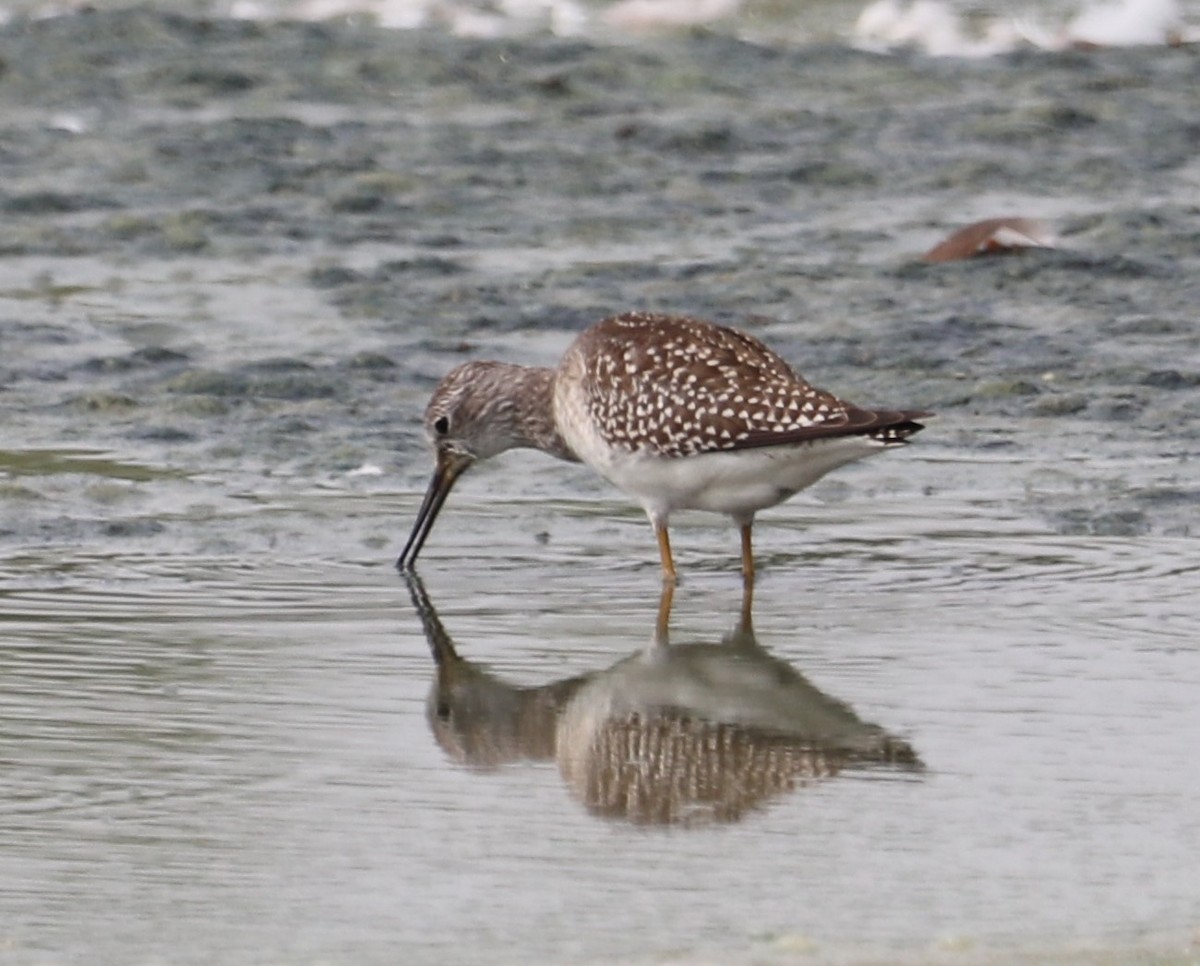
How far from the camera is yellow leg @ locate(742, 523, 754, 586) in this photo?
7648mm

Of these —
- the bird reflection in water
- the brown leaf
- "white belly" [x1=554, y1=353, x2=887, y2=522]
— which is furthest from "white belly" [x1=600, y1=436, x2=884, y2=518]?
the brown leaf

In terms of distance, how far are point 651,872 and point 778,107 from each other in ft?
34.6

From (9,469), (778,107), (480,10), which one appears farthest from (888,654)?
(480,10)

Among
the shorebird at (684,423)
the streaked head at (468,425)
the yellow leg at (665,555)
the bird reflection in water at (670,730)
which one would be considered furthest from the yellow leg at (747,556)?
the streaked head at (468,425)

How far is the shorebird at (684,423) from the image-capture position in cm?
757

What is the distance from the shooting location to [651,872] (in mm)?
4969

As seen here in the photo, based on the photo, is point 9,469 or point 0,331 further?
point 0,331

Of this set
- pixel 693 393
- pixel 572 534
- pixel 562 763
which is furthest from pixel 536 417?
pixel 562 763

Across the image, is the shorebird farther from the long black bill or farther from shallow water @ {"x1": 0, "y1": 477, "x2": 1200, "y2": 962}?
shallow water @ {"x1": 0, "y1": 477, "x2": 1200, "y2": 962}

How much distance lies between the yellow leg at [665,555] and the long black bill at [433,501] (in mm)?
672

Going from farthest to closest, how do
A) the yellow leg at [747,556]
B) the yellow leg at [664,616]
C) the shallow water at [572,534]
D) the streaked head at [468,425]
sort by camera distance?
the streaked head at [468,425] → the yellow leg at [747,556] → the yellow leg at [664,616] → the shallow water at [572,534]

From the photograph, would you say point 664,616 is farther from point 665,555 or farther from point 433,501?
point 433,501

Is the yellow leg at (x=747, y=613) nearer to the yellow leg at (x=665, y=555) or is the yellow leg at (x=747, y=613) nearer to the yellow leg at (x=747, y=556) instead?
the yellow leg at (x=747, y=556)

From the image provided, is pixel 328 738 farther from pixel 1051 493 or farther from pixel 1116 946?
pixel 1051 493
